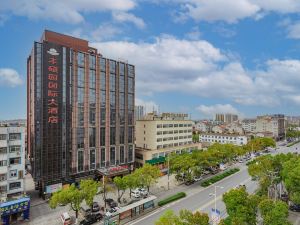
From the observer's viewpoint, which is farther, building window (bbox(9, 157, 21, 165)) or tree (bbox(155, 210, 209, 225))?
building window (bbox(9, 157, 21, 165))

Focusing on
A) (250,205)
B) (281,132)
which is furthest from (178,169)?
(281,132)

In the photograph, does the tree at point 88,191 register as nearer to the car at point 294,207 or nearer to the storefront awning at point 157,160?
the car at point 294,207

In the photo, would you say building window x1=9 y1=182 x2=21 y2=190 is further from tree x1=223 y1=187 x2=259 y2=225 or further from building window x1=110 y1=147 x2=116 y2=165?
tree x1=223 y1=187 x2=259 y2=225

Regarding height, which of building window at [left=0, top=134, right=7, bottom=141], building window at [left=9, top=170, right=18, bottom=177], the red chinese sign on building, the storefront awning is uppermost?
the red chinese sign on building

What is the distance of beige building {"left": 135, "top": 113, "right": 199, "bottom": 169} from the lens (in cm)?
7956

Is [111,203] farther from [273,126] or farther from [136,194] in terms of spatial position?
[273,126]

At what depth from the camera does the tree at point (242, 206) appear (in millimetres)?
30658

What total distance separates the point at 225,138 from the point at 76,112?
102m

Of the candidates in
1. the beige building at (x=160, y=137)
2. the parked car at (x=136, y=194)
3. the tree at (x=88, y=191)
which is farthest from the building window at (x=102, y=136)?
the tree at (x=88, y=191)

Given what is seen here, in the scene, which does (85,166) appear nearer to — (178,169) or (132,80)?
(178,169)

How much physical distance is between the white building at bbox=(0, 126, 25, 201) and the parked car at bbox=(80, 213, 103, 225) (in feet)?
48.3

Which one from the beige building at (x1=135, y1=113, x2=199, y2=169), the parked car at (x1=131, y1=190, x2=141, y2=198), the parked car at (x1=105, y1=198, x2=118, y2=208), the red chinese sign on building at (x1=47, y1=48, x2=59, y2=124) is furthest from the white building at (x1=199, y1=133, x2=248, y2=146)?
the red chinese sign on building at (x1=47, y1=48, x2=59, y2=124)

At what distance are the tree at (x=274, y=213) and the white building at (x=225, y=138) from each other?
10503 centimetres

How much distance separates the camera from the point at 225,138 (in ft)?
456
